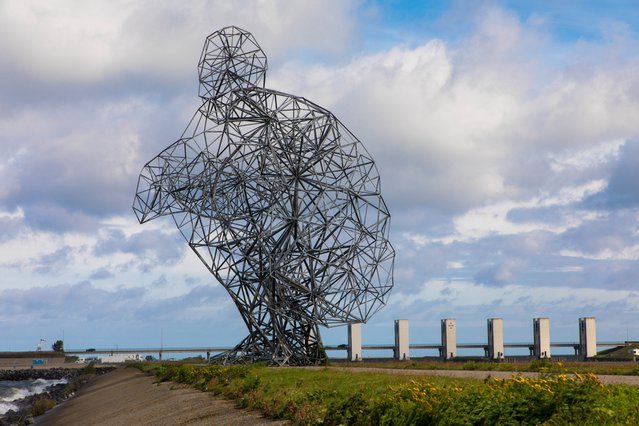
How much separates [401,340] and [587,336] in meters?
12.1

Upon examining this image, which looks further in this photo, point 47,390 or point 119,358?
point 119,358

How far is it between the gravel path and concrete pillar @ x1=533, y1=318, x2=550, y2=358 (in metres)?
26.7

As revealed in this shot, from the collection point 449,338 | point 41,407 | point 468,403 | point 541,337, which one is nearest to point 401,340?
point 449,338

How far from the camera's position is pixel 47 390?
64688 millimetres

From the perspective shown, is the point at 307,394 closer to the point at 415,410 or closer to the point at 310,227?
the point at 415,410

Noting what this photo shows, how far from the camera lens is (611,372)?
24.7 metres

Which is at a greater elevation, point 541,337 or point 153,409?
point 541,337

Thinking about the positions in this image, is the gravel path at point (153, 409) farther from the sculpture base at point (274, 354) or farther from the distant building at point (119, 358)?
the distant building at point (119, 358)

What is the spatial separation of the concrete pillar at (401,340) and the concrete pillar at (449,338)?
2.59 m

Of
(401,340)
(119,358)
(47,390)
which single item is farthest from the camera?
(119,358)

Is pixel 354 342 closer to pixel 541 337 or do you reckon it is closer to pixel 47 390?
pixel 541 337

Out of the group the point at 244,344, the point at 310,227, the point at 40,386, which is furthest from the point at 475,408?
the point at 40,386

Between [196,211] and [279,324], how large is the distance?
664 centimetres

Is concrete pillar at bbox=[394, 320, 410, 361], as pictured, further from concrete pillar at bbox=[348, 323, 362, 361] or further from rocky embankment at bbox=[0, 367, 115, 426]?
rocky embankment at bbox=[0, 367, 115, 426]
